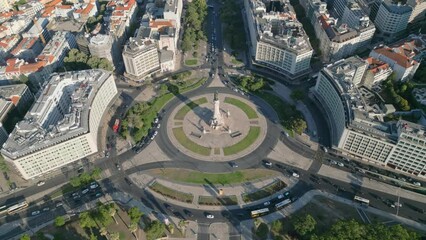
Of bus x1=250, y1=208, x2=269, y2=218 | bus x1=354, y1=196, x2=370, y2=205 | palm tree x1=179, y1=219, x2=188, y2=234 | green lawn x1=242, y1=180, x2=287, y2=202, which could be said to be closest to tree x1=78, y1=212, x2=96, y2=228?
palm tree x1=179, y1=219, x2=188, y2=234

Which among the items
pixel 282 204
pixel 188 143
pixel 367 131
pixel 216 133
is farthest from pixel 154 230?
pixel 367 131

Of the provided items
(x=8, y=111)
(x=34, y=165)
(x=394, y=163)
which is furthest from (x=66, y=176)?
(x=394, y=163)

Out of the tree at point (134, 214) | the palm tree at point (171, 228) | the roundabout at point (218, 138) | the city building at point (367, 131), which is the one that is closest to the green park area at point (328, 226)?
the city building at point (367, 131)

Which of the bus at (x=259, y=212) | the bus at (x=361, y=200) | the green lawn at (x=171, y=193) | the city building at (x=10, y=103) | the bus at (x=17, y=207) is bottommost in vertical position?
the bus at (x=361, y=200)

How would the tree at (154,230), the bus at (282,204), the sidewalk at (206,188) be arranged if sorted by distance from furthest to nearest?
the sidewalk at (206,188) → the bus at (282,204) → the tree at (154,230)

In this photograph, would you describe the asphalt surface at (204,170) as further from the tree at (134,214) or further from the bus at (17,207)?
the tree at (134,214)

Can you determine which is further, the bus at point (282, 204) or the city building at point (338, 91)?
the city building at point (338, 91)
